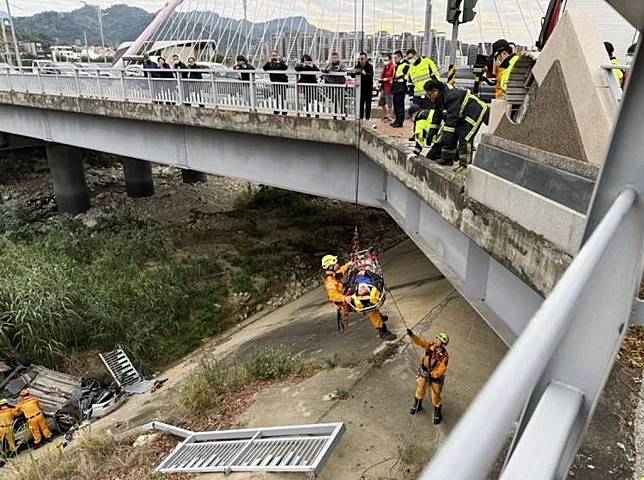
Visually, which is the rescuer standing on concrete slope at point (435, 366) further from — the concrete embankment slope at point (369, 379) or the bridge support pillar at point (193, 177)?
the bridge support pillar at point (193, 177)

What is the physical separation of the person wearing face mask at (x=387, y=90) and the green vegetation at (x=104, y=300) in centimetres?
663

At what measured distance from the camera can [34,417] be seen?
8.91 m

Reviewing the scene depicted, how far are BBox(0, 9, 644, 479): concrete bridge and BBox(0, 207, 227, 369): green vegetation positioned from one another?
3.35 m

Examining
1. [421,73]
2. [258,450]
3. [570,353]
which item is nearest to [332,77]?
[421,73]

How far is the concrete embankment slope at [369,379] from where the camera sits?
6086 millimetres

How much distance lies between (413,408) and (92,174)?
26120 mm

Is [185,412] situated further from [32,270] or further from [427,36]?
[427,36]

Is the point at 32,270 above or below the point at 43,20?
below

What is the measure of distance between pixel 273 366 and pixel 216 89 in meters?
6.90

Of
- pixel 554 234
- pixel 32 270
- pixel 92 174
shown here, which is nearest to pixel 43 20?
pixel 92 174

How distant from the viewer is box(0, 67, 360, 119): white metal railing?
10.1 m

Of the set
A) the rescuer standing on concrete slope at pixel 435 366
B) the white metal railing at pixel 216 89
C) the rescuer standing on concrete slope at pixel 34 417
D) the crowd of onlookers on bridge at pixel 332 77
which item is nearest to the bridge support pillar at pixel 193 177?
the white metal railing at pixel 216 89

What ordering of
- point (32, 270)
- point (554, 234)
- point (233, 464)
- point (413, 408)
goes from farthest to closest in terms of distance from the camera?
point (32, 270)
point (413, 408)
point (233, 464)
point (554, 234)

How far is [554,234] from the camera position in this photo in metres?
3.84
